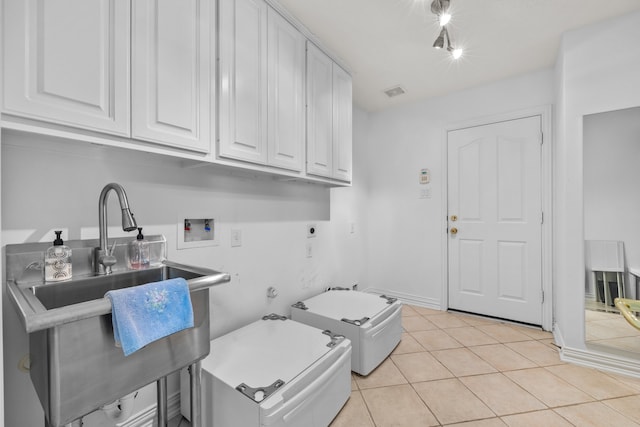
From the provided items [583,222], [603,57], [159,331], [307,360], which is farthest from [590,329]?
[159,331]

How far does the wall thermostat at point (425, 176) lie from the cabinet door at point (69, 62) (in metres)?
2.91

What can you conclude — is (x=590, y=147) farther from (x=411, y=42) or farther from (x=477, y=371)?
(x=477, y=371)

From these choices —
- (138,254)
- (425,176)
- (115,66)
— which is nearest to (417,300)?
(425,176)

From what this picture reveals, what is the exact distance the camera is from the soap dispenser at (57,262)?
102cm

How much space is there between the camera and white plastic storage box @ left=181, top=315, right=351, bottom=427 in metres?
1.14

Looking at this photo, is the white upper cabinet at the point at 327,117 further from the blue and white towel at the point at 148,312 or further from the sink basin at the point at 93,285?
the blue and white towel at the point at 148,312

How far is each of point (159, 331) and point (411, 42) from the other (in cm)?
248

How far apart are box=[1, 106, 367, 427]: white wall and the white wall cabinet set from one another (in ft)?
0.78

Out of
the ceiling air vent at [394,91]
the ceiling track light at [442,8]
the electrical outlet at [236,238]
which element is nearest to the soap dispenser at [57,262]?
the electrical outlet at [236,238]

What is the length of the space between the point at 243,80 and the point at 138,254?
1051 mm

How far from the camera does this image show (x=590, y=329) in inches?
80.0

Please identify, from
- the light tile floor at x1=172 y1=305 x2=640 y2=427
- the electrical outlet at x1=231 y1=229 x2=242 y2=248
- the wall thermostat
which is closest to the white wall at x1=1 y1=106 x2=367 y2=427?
the electrical outlet at x1=231 y1=229 x2=242 y2=248

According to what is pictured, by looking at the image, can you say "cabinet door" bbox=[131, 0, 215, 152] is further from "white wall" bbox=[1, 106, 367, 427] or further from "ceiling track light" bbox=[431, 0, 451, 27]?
"ceiling track light" bbox=[431, 0, 451, 27]

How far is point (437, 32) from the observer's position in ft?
6.72
